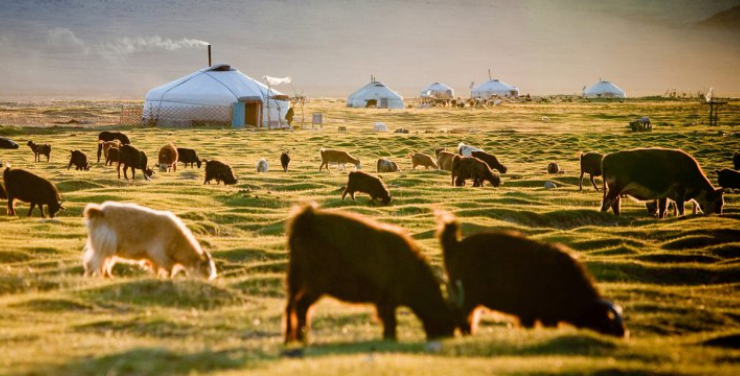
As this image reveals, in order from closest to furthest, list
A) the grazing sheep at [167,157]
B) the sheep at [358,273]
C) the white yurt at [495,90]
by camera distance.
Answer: the sheep at [358,273] → the grazing sheep at [167,157] → the white yurt at [495,90]

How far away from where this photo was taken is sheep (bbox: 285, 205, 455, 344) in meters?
9.95

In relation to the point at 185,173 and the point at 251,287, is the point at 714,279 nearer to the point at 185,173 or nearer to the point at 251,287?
the point at 251,287

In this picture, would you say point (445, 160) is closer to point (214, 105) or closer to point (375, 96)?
point (214, 105)

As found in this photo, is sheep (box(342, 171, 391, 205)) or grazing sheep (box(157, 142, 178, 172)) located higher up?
grazing sheep (box(157, 142, 178, 172))

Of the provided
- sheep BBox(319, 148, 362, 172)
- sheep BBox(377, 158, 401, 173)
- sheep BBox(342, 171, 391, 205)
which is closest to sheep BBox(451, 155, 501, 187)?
sheep BBox(377, 158, 401, 173)

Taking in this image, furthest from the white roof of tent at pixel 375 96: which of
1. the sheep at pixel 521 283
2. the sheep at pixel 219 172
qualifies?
the sheep at pixel 521 283

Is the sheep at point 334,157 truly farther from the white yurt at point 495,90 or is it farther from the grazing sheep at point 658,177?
the white yurt at point 495,90

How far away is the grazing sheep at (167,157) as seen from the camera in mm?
36469

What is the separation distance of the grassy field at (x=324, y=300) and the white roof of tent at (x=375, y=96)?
90347 millimetres

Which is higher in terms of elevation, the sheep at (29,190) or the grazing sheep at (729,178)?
the grazing sheep at (729,178)

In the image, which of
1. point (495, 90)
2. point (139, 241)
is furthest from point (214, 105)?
point (495, 90)

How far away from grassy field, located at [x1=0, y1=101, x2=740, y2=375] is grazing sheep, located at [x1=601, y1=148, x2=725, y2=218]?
2.91 ft

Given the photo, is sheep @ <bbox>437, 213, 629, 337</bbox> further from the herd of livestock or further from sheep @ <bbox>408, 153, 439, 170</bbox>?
sheep @ <bbox>408, 153, 439, 170</bbox>

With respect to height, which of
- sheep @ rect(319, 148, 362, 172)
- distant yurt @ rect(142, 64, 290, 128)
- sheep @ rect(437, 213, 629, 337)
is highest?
distant yurt @ rect(142, 64, 290, 128)
